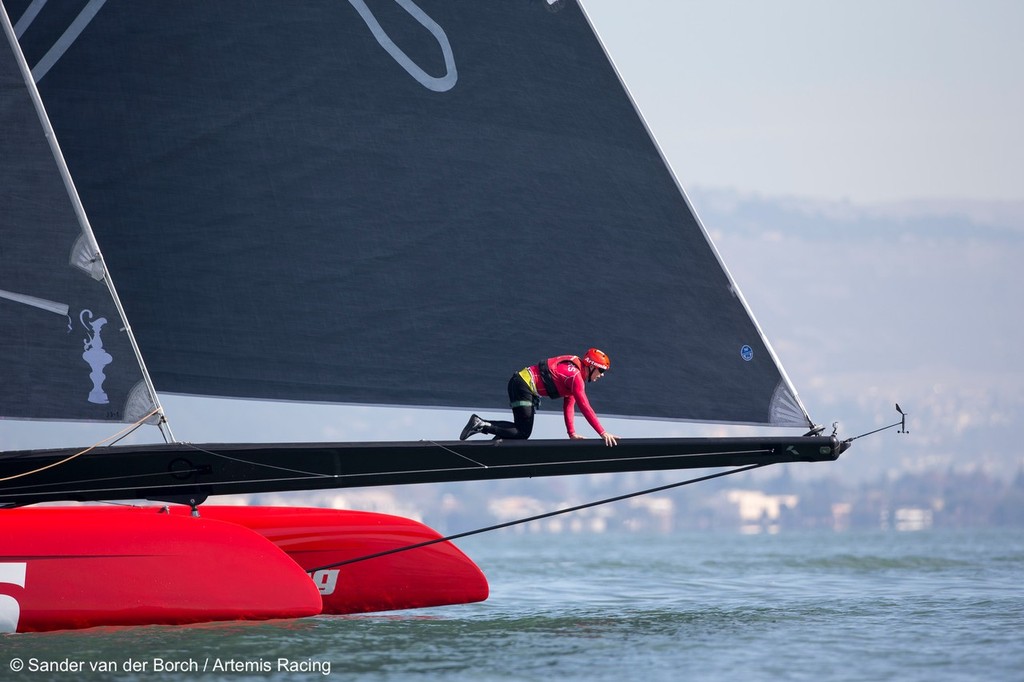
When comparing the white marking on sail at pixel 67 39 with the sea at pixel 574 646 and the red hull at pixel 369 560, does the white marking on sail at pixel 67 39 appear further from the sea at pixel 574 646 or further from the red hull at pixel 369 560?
the sea at pixel 574 646

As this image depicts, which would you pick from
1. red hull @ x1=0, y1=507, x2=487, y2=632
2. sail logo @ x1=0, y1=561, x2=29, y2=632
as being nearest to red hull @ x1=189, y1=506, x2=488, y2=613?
red hull @ x1=0, y1=507, x2=487, y2=632

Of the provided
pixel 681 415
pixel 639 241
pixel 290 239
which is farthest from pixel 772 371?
pixel 290 239

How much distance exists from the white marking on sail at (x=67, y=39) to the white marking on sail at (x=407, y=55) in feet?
6.54

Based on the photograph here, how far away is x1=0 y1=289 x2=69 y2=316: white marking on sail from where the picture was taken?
9.70m

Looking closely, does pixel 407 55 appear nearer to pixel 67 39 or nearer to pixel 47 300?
pixel 67 39

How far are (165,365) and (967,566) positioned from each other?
19.6 meters

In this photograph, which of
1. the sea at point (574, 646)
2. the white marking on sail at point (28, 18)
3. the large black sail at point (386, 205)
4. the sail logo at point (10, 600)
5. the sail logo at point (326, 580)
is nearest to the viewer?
the sea at point (574, 646)

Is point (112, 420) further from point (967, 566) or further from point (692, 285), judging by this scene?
point (967, 566)

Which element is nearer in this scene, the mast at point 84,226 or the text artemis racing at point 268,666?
the text artemis racing at point 268,666

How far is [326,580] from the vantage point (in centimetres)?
1209

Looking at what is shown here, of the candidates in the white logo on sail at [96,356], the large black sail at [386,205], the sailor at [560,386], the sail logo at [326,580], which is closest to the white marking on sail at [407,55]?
the large black sail at [386,205]

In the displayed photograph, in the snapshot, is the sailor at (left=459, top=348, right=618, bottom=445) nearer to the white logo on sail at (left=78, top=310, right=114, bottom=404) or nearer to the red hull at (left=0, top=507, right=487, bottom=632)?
the red hull at (left=0, top=507, right=487, bottom=632)

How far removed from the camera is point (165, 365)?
10.4 meters

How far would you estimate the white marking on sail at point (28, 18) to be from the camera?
1069 centimetres
